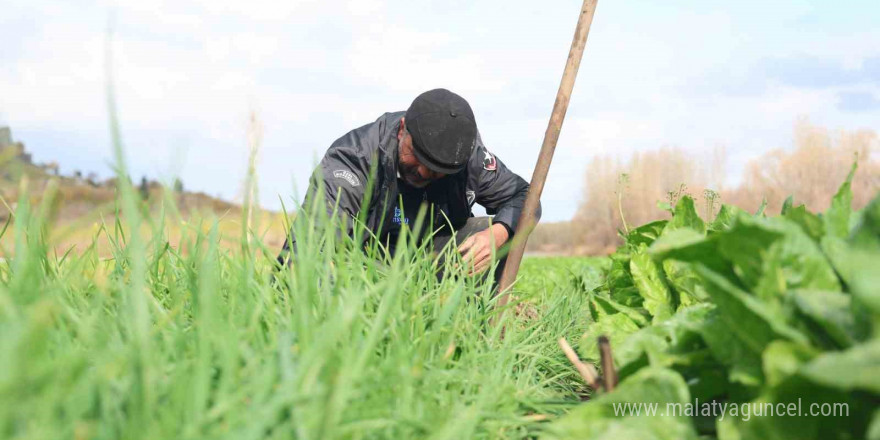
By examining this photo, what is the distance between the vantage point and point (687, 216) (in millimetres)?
1779

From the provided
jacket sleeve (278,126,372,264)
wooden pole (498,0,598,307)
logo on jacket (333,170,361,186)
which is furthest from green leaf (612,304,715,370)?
logo on jacket (333,170,361,186)

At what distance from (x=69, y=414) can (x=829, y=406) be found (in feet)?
3.76

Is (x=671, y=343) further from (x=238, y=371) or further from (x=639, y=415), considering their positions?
(x=238, y=371)

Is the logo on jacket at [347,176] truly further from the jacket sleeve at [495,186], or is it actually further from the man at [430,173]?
the jacket sleeve at [495,186]

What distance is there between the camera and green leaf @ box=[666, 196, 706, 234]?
5.67ft

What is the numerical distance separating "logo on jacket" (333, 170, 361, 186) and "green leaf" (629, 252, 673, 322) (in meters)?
1.55

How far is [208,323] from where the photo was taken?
3.09ft

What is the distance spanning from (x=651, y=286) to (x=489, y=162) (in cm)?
195

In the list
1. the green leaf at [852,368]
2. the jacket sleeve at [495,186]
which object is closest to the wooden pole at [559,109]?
the jacket sleeve at [495,186]

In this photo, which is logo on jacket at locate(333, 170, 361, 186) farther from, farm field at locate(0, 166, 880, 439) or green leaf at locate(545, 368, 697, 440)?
green leaf at locate(545, 368, 697, 440)

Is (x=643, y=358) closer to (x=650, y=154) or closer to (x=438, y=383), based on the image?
(x=438, y=383)

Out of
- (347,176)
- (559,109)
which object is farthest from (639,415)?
(347,176)

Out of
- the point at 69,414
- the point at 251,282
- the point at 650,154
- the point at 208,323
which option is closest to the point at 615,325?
the point at 251,282

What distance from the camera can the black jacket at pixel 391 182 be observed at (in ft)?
10.1
